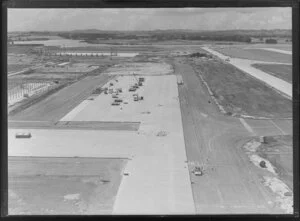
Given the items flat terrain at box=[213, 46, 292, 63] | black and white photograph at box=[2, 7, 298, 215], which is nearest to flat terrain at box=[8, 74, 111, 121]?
black and white photograph at box=[2, 7, 298, 215]

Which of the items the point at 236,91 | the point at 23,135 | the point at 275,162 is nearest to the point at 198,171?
the point at 275,162

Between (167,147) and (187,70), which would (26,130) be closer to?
(167,147)

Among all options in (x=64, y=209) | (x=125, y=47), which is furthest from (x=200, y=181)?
(x=125, y=47)

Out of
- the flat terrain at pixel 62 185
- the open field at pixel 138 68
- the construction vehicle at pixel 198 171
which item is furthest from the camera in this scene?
the open field at pixel 138 68

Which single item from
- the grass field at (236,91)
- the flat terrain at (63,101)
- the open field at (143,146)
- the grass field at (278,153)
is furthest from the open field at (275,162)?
the flat terrain at (63,101)

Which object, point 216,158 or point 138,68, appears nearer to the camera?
point 216,158

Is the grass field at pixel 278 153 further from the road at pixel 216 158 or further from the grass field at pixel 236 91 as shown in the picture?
the grass field at pixel 236 91

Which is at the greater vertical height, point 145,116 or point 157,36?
point 157,36

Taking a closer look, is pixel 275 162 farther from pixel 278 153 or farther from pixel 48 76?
pixel 48 76
